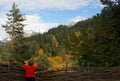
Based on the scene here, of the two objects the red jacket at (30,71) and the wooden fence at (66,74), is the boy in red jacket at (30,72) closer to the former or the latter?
the red jacket at (30,71)

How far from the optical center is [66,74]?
1702 cm

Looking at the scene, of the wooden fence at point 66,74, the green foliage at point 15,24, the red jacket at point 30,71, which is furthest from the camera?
the green foliage at point 15,24

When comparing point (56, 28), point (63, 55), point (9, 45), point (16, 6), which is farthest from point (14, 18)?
point (56, 28)

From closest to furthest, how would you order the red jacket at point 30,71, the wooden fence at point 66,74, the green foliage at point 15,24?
1. the red jacket at point 30,71
2. the wooden fence at point 66,74
3. the green foliage at point 15,24

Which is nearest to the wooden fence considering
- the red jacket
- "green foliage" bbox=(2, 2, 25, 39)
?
the red jacket

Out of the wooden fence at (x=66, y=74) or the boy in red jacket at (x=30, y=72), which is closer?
the boy in red jacket at (x=30, y=72)

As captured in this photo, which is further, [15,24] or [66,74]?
[15,24]

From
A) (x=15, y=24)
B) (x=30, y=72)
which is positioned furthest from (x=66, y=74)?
(x=15, y=24)

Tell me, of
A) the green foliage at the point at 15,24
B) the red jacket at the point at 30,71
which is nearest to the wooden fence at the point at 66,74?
the red jacket at the point at 30,71

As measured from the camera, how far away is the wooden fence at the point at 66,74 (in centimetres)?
1593

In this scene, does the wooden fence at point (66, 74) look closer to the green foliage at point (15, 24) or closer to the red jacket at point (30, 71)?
the red jacket at point (30, 71)

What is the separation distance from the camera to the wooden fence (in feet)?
52.3

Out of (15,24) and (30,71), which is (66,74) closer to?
(30,71)

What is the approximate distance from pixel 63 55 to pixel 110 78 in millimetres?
108011
